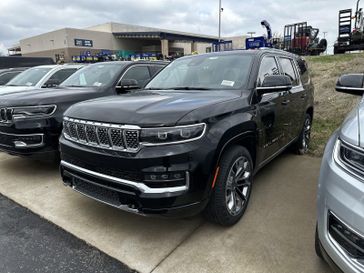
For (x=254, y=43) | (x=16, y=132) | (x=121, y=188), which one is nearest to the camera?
(x=121, y=188)

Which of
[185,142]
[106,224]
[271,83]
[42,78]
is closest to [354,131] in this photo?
[185,142]

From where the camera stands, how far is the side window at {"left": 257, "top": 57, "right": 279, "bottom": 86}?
A: 143 inches

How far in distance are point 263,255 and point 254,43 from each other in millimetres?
18672

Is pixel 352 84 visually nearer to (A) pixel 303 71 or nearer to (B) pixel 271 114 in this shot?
(B) pixel 271 114

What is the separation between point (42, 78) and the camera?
7250mm

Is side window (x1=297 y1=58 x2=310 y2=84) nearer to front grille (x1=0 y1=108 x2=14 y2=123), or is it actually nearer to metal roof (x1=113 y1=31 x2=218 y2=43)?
front grille (x1=0 y1=108 x2=14 y2=123)

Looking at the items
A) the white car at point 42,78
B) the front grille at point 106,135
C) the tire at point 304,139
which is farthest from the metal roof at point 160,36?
the front grille at point 106,135

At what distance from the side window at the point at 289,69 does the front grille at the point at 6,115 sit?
3.94m

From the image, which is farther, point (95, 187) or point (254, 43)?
point (254, 43)

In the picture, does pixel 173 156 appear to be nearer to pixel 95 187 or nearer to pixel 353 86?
pixel 95 187

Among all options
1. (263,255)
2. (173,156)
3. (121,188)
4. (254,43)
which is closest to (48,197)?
(121,188)

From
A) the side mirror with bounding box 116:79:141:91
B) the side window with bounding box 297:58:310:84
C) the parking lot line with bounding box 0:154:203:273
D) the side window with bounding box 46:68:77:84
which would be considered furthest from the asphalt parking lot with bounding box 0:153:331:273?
the side window with bounding box 46:68:77:84

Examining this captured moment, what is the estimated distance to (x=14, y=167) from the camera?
5215 millimetres

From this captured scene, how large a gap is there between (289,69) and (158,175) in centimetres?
318
